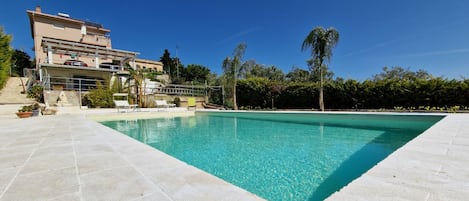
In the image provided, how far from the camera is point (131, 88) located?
1652 cm

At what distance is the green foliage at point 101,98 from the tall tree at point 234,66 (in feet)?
29.3

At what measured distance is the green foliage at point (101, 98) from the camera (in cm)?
1462

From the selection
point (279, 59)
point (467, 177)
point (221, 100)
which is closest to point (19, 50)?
point (221, 100)

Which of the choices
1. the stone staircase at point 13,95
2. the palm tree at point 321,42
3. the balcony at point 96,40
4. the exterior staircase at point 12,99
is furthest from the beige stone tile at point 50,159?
the balcony at point 96,40

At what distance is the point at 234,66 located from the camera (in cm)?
1672

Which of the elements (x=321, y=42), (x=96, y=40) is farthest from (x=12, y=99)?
(x=321, y=42)

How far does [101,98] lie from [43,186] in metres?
15.2

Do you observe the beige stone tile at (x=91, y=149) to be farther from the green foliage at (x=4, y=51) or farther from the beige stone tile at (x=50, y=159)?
the green foliage at (x=4, y=51)

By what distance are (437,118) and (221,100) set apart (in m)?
15.4

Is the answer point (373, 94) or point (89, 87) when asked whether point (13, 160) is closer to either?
point (373, 94)

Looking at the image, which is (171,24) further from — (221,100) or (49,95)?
(49,95)

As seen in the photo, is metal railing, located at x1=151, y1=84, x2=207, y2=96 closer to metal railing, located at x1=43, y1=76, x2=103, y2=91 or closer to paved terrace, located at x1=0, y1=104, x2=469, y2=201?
metal railing, located at x1=43, y1=76, x2=103, y2=91

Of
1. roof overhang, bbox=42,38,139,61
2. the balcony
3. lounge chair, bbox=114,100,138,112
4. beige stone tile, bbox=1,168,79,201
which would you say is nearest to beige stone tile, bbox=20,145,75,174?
beige stone tile, bbox=1,168,79,201

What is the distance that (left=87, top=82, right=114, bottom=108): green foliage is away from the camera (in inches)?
576
